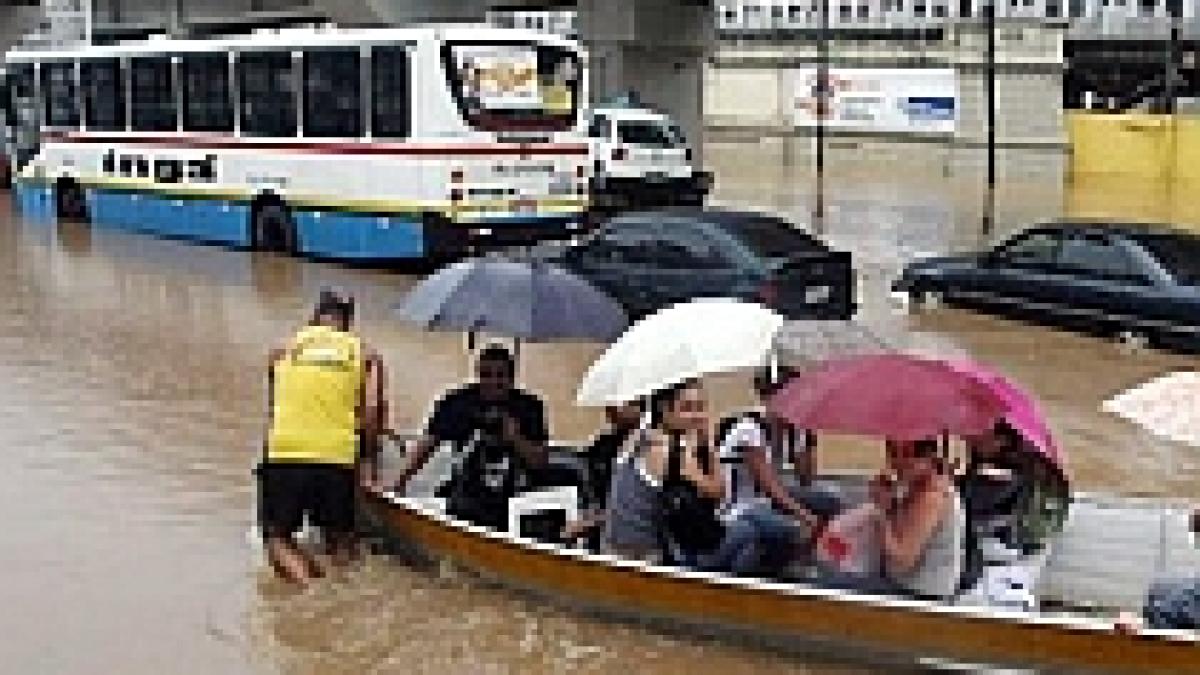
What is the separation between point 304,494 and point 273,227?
687 inches

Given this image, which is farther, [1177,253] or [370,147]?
[370,147]

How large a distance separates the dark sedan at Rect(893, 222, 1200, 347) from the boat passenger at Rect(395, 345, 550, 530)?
8.22 metres

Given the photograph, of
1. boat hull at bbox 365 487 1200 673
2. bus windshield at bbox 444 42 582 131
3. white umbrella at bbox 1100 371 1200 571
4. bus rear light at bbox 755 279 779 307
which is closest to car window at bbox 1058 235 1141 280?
bus rear light at bbox 755 279 779 307

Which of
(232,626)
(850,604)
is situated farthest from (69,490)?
(850,604)

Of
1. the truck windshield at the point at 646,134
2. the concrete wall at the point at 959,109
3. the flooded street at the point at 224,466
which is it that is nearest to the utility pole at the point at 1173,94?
the concrete wall at the point at 959,109

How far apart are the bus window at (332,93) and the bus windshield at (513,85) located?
1729 mm

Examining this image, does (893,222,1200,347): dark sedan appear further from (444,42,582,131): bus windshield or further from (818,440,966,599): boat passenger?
(818,440,966,599): boat passenger

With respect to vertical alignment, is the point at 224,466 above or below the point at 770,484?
below

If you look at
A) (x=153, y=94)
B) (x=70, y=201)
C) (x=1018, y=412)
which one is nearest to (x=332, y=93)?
(x=153, y=94)

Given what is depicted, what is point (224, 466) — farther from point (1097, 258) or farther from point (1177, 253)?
point (1177, 253)

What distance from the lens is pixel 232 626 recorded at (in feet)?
31.0

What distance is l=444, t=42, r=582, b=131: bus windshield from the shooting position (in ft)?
77.0

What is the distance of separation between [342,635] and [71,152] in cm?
2486

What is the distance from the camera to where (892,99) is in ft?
203
